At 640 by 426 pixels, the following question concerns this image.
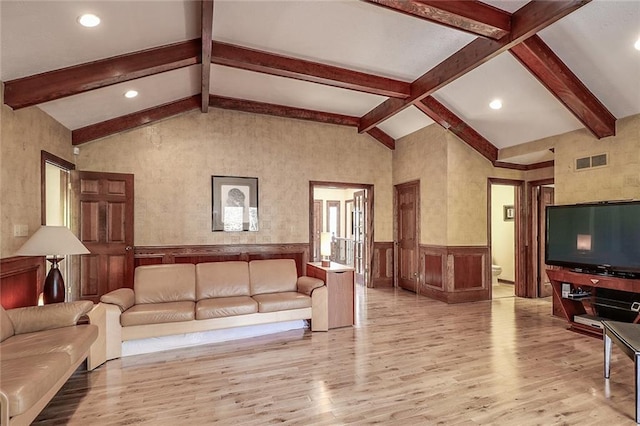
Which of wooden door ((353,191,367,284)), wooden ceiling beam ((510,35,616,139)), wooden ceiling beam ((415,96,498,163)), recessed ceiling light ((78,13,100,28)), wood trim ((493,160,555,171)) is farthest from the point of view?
wooden door ((353,191,367,284))

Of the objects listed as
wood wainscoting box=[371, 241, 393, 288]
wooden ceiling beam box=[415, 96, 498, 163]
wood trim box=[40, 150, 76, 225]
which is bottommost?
wood wainscoting box=[371, 241, 393, 288]

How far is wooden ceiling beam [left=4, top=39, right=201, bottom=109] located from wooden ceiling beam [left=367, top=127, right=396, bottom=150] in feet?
13.3

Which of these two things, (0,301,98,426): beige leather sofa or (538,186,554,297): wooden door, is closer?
(0,301,98,426): beige leather sofa

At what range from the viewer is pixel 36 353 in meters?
2.36

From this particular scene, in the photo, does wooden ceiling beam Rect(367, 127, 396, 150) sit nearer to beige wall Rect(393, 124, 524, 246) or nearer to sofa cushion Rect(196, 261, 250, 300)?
beige wall Rect(393, 124, 524, 246)

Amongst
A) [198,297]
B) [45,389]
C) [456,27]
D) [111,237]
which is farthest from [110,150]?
[456,27]

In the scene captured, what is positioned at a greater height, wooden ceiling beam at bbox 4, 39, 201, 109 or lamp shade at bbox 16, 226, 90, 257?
wooden ceiling beam at bbox 4, 39, 201, 109

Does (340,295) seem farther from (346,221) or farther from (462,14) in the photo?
(346,221)

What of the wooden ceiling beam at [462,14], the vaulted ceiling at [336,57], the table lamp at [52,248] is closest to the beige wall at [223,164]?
the vaulted ceiling at [336,57]

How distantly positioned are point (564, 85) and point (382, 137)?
350cm

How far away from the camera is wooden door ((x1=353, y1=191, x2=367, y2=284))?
7441 millimetres

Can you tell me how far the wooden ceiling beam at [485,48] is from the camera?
2971 mm

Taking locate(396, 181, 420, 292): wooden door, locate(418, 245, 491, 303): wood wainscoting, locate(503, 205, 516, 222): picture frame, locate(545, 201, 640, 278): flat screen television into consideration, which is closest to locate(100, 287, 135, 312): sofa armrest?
locate(418, 245, 491, 303): wood wainscoting

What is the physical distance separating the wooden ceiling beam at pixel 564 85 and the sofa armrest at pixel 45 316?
5103 millimetres
